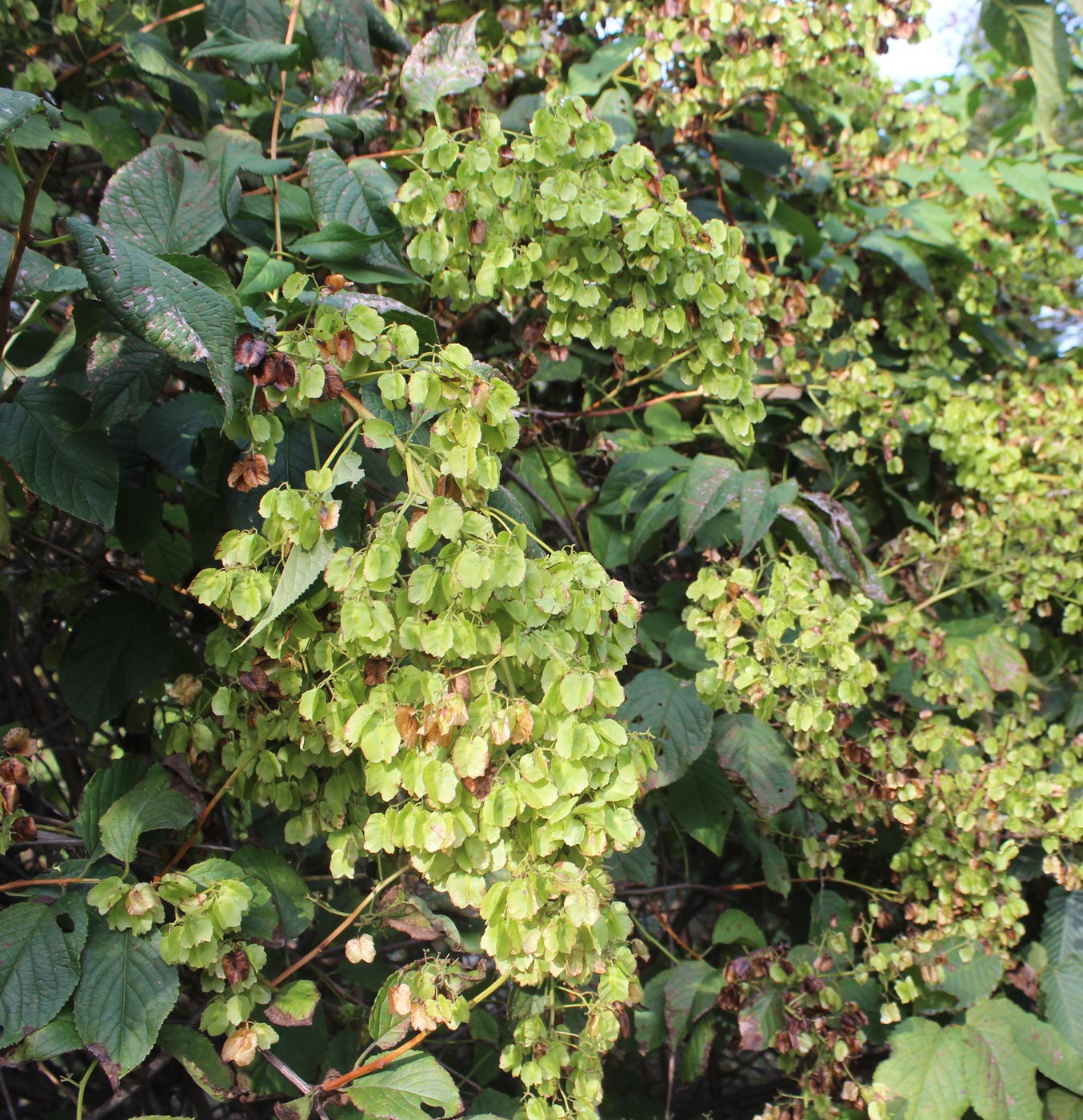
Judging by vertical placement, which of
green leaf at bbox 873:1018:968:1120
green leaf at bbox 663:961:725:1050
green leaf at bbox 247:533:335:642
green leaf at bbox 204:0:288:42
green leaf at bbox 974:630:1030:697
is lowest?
green leaf at bbox 873:1018:968:1120

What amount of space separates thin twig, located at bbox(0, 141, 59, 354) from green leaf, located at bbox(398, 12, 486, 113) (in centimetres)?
72

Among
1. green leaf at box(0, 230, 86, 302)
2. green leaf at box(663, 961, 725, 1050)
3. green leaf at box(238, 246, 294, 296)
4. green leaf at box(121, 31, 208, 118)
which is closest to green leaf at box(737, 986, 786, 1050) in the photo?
green leaf at box(663, 961, 725, 1050)

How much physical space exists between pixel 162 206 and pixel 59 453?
1.15 feet

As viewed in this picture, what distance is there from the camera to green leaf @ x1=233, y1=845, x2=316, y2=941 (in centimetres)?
121

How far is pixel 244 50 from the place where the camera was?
1.42 meters

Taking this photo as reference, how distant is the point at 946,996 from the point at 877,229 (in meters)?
1.79

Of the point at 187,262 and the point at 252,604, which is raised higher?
the point at 187,262

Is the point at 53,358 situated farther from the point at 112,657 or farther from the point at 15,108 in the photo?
the point at 112,657

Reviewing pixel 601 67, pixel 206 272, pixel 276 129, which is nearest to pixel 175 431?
pixel 206 272

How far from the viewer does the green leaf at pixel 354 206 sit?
131 centimetres

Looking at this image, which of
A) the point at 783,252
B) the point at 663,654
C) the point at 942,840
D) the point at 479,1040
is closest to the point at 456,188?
the point at 663,654

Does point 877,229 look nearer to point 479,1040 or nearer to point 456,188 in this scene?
point 456,188

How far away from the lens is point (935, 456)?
245 centimetres

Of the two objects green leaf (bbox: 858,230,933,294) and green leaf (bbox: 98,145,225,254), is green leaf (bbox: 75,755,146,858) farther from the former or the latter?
green leaf (bbox: 858,230,933,294)
